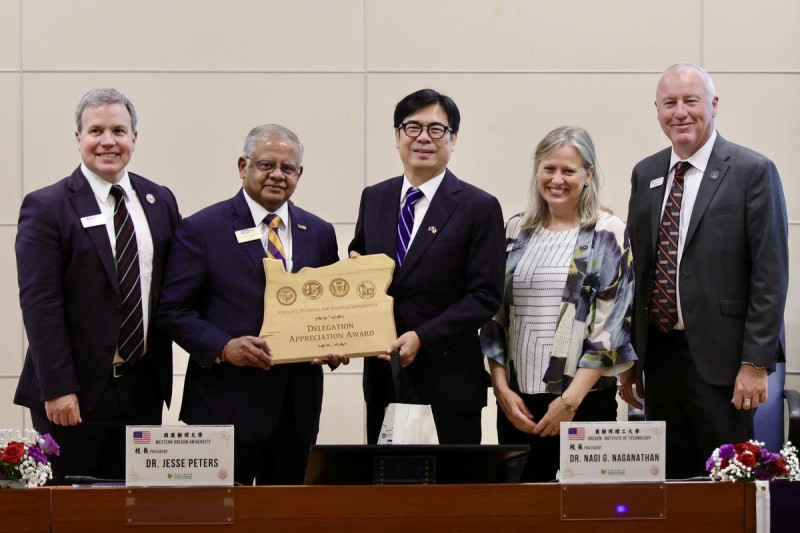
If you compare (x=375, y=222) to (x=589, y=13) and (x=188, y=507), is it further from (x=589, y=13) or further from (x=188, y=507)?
(x=589, y=13)

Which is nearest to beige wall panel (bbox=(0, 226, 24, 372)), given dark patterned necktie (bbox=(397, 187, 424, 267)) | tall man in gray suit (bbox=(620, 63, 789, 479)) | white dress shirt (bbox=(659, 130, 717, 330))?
dark patterned necktie (bbox=(397, 187, 424, 267))

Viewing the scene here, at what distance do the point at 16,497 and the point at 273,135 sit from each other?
151 cm

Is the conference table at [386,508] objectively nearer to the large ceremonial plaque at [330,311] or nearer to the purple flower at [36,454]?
the purple flower at [36,454]

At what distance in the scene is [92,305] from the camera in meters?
3.16

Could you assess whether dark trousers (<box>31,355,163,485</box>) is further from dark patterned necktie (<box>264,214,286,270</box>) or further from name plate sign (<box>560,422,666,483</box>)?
name plate sign (<box>560,422,666,483</box>)

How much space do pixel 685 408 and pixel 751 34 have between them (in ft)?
7.87

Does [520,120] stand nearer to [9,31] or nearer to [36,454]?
[9,31]

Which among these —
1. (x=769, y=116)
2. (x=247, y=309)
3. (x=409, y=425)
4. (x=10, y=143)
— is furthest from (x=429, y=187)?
(x=10, y=143)

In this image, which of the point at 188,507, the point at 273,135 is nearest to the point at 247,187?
the point at 273,135

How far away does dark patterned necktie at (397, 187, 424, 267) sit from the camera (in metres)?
3.23

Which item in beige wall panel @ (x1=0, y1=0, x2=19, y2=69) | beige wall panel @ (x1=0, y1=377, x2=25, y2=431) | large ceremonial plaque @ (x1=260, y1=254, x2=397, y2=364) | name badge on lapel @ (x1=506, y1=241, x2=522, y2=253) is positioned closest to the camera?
large ceremonial plaque @ (x1=260, y1=254, x2=397, y2=364)

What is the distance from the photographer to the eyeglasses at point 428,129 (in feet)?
10.7

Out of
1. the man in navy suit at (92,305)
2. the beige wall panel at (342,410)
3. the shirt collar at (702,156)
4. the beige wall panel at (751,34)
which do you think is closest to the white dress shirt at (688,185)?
the shirt collar at (702,156)

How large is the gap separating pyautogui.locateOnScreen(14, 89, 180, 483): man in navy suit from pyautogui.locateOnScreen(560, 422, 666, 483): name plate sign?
165 centimetres
